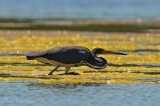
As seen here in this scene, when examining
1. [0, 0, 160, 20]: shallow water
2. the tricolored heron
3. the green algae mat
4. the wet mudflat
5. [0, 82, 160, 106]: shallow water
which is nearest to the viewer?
[0, 82, 160, 106]: shallow water

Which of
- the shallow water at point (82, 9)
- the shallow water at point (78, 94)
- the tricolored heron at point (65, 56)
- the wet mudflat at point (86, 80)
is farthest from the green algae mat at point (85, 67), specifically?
the shallow water at point (82, 9)

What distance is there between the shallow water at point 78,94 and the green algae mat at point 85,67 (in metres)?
0.63

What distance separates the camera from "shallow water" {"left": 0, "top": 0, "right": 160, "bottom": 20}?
41.1 m

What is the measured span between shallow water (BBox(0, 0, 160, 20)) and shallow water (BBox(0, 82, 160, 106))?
24655 mm

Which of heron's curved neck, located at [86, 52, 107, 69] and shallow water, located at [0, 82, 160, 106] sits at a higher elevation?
heron's curved neck, located at [86, 52, 107, 69]

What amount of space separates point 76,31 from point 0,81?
51.7ft

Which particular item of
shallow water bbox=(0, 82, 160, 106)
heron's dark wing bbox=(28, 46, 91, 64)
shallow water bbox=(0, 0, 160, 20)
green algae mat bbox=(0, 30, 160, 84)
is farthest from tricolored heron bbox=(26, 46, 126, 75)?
shallow water bbox=(0, 0, 160, 20)

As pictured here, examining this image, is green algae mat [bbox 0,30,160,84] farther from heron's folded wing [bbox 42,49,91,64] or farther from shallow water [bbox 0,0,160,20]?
shallow water [bbox 0,0,160,20]

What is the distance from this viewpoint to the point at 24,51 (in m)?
20.5

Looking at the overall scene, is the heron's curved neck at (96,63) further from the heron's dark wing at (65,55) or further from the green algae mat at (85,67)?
the heron's dark wing at (65,55)

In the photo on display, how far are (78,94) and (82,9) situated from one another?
1403 inches

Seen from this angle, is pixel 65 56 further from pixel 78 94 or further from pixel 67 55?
pixel 78 94

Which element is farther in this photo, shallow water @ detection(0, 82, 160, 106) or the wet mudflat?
the wet mudflat

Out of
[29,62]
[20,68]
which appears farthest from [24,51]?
[20,68]
